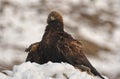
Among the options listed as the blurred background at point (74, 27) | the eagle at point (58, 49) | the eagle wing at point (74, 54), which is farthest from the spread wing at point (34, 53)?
the blurred background at point (74, 27)

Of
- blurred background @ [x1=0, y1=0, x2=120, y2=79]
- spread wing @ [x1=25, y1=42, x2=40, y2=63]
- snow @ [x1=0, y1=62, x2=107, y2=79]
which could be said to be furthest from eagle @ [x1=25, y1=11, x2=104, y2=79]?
blurred background @ [x1=0, y1=0, x2=120, y2=79]

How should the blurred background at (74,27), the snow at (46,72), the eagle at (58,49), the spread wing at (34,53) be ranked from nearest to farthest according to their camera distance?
the snow at (46,72)
the eagle at (58,49)
the spread wing at (34,53)
the blurred background at (74,27)

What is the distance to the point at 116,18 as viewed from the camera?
23266 mm

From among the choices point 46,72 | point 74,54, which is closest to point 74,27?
point 74,54

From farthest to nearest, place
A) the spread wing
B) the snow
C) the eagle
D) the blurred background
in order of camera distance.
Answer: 1. the blurred background
2. the spread wing
3. the eagle
4. the snow

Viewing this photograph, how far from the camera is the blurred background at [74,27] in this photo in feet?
56.0

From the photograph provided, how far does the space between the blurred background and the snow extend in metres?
9.72

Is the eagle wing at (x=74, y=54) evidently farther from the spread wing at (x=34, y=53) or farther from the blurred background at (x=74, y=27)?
the blurred background at (x=74, y=27)

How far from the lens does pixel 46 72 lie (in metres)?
5.26

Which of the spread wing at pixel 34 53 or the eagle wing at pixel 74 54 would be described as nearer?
the eagle wing at pixel 74 54

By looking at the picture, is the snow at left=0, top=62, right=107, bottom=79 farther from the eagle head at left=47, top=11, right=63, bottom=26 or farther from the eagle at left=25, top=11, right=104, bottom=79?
the eagle head at left=47, top=11, right=63, bottom=26

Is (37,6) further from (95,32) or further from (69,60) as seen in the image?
(69,60)

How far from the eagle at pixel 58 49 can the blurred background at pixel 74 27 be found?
30.3ft

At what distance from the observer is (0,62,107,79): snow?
5.14 metres
